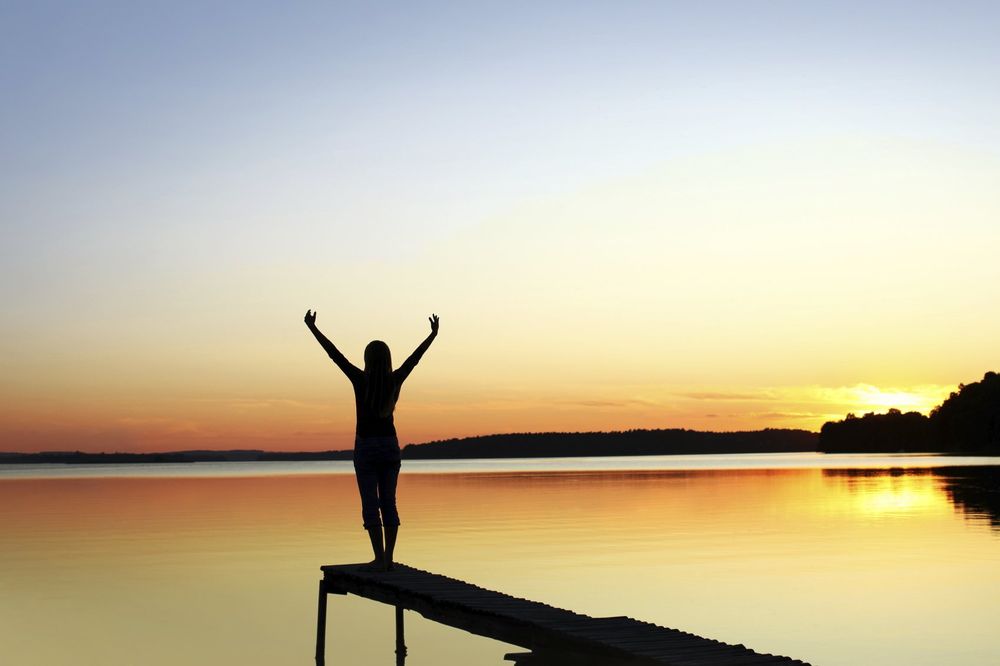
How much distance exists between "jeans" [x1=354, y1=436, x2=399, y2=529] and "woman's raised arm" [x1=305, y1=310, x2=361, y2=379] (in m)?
0.92

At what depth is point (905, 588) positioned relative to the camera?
76.9 feet

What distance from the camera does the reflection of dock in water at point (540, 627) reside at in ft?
38.3

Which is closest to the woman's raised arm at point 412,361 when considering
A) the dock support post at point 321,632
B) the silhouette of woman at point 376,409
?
the silhouette of woman at point 376,409

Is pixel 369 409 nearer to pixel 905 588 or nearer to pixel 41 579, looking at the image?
pixel 905 588

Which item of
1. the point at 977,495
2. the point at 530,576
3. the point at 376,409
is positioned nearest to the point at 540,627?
the point at 376,409

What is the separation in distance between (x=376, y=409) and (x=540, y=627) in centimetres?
355

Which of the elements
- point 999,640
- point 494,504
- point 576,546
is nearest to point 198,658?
point 999,640

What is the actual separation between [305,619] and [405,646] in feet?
11.3

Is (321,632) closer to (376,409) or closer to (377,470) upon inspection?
(377,470)

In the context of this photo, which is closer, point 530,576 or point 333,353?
point 333,353

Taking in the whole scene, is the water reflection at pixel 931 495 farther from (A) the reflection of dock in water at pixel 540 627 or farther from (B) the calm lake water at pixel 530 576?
(A) the reflection of dock in water at pixel 540 627

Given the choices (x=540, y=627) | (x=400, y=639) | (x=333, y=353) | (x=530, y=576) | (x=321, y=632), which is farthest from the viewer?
(x=530, y=576)

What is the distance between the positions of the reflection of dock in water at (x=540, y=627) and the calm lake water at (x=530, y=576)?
8.00 ft

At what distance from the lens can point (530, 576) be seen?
86.5 ft
